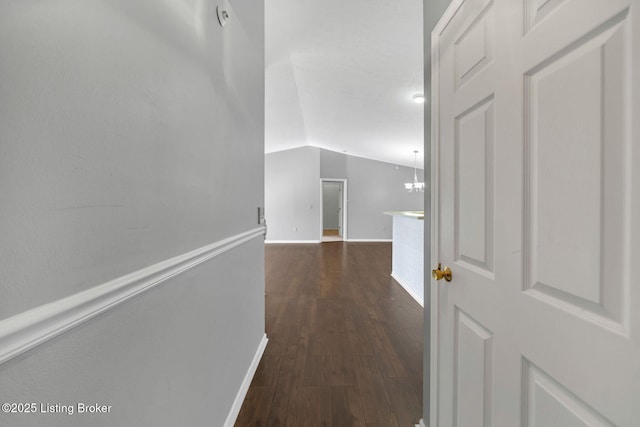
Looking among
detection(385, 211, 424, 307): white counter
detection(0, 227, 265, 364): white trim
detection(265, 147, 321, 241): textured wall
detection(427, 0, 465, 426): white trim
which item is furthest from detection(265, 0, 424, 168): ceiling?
detection(0, 227, 265, 364): white trim

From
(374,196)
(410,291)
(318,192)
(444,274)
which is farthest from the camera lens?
(374,196)

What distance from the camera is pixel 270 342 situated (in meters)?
2.18

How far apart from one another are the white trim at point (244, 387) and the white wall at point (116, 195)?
0.15 metres

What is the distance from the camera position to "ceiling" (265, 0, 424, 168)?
221cm

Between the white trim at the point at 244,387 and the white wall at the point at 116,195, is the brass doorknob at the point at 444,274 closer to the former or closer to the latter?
the white wall at the point at 116,195

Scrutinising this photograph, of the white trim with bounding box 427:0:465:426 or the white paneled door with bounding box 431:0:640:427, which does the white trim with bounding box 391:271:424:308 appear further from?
the white paneled door with bounding box 431:0:640:427

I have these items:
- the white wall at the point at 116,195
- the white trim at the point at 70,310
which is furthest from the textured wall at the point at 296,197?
the white trim at the point at 70,310

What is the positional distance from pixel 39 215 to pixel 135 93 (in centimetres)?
39

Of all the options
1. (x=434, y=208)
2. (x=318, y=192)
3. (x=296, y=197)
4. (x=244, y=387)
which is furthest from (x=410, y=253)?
(x=296, y=197)

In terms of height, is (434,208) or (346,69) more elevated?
(346,69)

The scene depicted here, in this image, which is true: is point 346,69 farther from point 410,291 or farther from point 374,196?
point 374,196

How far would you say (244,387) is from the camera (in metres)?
1.56

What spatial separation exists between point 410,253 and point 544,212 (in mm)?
2964

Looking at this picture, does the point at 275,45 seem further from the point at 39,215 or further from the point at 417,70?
the point at 39,215
